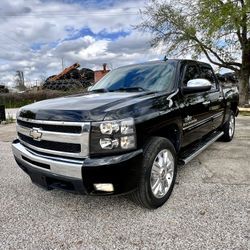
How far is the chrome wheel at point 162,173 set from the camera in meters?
3.00

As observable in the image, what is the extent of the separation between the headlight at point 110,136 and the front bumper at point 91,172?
0.09 metres

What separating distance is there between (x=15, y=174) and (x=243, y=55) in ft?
50.2

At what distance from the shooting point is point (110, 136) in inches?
101

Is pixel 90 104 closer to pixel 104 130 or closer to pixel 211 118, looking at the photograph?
pixel 104 130

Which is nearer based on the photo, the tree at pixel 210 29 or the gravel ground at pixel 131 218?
the gravel ground at pixel 131 218

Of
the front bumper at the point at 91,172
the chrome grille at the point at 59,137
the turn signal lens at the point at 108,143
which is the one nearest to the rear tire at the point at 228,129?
the front bumper at the point at 91,172

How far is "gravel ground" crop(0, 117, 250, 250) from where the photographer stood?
8.16 feet

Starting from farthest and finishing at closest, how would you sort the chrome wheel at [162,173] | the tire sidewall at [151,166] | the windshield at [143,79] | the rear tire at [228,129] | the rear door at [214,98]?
the rear tire at [228,129]
the rear door at [214,98]
the windshield at [143,79]
the chrome wheel at [162,173]
the tire sidewall at [151,166]

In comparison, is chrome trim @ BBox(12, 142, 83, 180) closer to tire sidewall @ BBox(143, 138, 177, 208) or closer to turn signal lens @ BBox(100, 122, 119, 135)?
turn signal lens @ BBox(100, 122, 119, 135)

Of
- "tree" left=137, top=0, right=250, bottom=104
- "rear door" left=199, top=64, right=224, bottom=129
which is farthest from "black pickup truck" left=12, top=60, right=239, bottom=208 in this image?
"tree" left=137, top=0, right=250, bottom=104

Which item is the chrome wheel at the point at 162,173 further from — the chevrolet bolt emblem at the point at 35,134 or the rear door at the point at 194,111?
the chevrolet bolt emblem at the point at 35,134

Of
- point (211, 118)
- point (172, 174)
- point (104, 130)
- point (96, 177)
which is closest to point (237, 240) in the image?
point (172, 174)

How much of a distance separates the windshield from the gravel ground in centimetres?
142

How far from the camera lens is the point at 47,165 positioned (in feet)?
9.23
